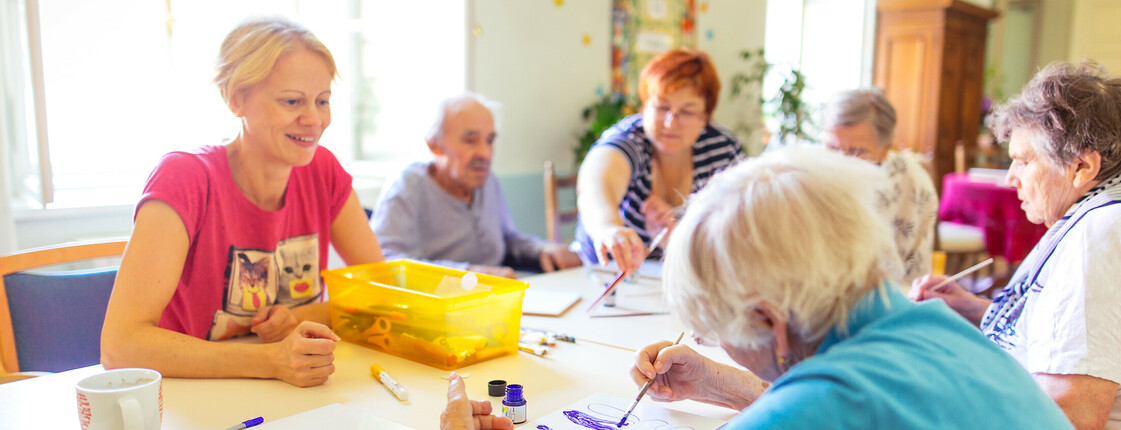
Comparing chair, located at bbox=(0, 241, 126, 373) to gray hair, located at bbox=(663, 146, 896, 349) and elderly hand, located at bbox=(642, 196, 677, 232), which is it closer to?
gray hair, located at bbox=(663, 146, 896, 349)

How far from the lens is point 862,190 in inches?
30.1

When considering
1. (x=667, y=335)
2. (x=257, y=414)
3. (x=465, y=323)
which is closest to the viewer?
(x=257, y=414)

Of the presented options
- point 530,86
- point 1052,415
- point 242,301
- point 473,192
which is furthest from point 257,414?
point 530,86

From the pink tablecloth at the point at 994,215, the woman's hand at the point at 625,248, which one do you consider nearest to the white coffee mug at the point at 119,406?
the woman's hand at the point at 625,248

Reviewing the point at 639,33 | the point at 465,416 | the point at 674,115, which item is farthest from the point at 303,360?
the point at 639,33

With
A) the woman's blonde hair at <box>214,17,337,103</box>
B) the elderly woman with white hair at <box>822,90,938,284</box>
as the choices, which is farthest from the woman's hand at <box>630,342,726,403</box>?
the elderly woman with white hair at <box>822,90,938,284</box>

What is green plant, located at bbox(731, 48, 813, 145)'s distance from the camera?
15.9 ft

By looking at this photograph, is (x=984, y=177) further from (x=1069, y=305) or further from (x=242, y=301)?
(x=242, y=301)

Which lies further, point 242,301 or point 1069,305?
point 242,301

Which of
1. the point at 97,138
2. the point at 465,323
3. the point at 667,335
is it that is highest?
the point at 97,138

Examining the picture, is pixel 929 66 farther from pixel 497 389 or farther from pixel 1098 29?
pixel 497 389

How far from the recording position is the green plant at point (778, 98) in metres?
4.86

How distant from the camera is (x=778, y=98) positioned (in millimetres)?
4965

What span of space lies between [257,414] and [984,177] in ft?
16.3
